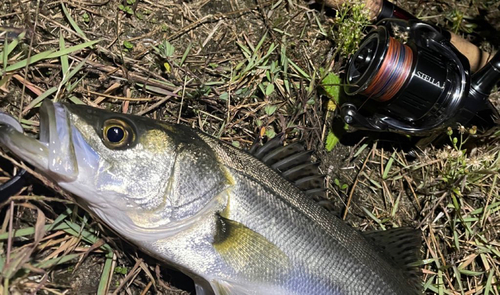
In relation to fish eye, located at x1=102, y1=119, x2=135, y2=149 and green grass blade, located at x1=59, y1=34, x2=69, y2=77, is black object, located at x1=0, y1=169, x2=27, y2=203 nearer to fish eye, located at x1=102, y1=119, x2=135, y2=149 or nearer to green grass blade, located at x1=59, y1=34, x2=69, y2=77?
green grass blade, located at x1=59, y1=34, x2=69, y2=77

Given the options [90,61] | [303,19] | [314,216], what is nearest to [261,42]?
[303,19]

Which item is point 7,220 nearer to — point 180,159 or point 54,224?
point 54,224

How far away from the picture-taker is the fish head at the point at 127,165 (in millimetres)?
2107

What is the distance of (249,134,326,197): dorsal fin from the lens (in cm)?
280

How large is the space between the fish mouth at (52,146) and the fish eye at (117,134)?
0.53ft

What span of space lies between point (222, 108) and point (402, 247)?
1549 mm

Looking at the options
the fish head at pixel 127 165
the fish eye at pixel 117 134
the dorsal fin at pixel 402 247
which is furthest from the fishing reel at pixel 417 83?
the fish eye at pixel 117 134

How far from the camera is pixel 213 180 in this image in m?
2.45

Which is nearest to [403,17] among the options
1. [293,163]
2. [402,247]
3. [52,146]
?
[293,163]

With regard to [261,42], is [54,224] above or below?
below

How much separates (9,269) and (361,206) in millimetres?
2444

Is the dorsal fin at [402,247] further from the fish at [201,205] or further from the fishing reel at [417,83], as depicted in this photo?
the fishing reel at [417,83]

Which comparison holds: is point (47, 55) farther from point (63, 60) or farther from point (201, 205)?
point (201, 205)

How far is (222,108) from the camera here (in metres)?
3.31
